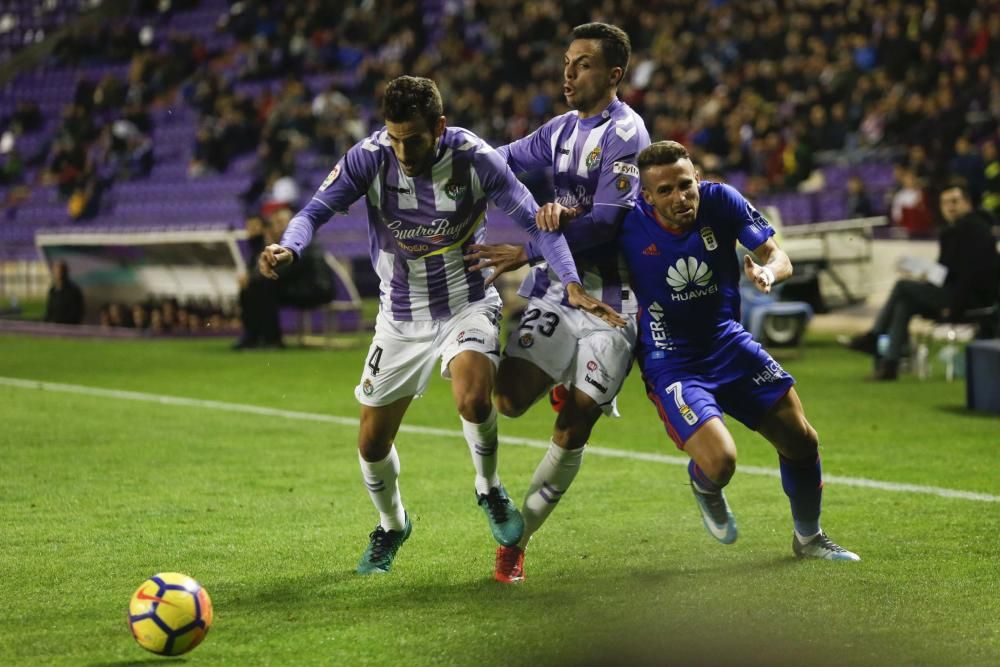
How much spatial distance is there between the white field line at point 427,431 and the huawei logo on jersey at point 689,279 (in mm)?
2509

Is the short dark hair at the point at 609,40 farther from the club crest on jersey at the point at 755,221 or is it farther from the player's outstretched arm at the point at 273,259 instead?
the player's outstretched arm at the point at 273,259

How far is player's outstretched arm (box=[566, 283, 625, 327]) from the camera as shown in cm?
559

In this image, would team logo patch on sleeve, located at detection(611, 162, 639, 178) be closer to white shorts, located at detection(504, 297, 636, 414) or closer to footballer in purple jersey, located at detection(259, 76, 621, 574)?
footballer in purple jersey, located at detection(259, 76, 621, 574)

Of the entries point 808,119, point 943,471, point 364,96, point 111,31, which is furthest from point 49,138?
point 943,471

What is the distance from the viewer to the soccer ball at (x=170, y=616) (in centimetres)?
454

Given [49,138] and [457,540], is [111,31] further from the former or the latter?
[457,540]

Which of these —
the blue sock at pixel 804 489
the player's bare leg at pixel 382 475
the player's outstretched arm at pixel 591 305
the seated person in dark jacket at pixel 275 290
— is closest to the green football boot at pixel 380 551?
the player's bare leg at pixel 382 475

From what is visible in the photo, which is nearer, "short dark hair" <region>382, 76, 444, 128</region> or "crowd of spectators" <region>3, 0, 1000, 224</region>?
"short dark hair" <region>382, 76, 444, 128</region>

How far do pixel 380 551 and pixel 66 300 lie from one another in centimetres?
1515

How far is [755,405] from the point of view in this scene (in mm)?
5797

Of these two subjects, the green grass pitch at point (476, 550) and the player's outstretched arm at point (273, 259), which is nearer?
the green grass pitch at point (476, 550)

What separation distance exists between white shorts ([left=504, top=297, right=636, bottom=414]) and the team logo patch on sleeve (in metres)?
0.60

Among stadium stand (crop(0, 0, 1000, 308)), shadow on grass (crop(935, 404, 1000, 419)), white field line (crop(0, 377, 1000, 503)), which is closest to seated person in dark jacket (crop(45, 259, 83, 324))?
stadium stand (crop(0, 0, 1000, 308))

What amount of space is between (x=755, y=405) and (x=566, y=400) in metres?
0.79
